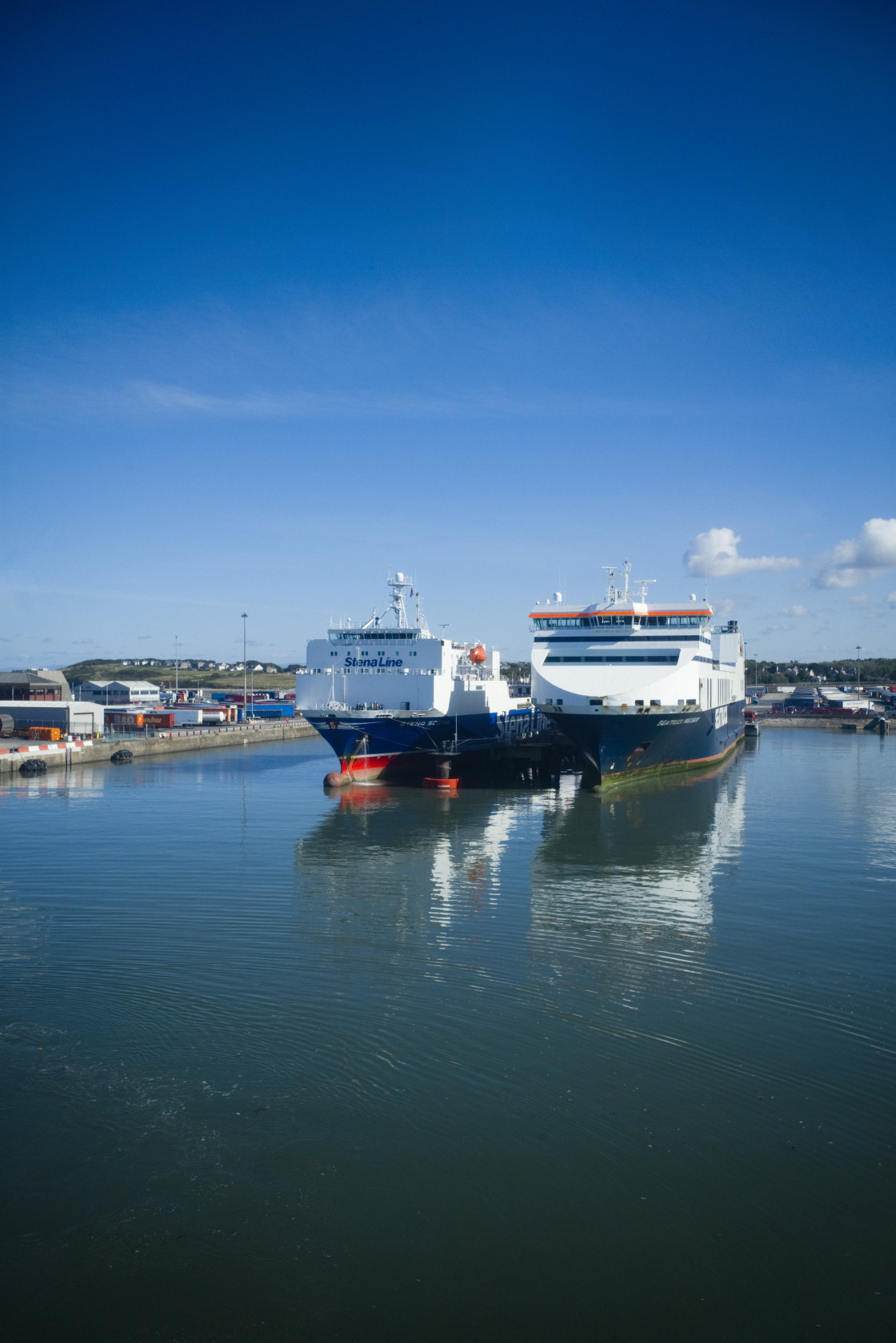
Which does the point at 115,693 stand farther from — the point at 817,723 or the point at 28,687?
the point at 817,723

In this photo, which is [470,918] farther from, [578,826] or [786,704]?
[786,704]

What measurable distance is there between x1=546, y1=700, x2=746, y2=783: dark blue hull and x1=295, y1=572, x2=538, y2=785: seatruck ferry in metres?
5.80

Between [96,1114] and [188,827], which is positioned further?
[188,827]

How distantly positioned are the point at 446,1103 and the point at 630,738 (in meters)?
25.3

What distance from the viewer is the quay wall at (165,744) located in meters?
44.3

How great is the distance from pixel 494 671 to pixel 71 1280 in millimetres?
43920

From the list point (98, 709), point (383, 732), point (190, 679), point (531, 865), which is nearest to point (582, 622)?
point (383, 732)

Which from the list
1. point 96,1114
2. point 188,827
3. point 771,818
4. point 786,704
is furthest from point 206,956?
point 786,704

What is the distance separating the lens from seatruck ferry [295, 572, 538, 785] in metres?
37.6

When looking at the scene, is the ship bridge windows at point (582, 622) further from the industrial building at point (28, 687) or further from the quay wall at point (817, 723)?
the quay wall at point (817, 723)

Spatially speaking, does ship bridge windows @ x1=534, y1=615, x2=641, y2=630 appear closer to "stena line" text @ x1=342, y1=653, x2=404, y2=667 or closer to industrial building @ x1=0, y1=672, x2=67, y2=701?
"stena line" text @ x1=342, y1=653, x2=404, y2=667

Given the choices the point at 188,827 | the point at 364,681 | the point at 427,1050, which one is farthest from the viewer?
the point at 364,681

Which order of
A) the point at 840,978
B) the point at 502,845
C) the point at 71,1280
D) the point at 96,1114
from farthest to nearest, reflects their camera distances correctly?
the point at 502,845, the point at 840,978, the point at 96,1114, the point at 71,1280

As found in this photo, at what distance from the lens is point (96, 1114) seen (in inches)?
384
